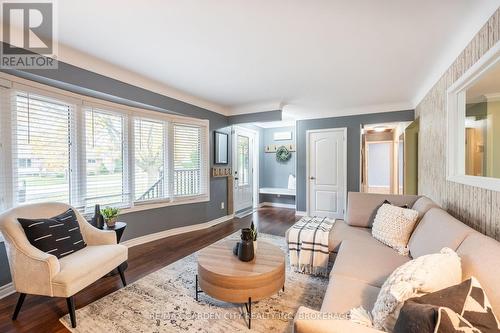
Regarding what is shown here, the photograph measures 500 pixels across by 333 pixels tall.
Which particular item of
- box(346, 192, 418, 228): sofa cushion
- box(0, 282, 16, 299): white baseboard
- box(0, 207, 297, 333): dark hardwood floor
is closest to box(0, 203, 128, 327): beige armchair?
box(0, 207, 297, 333): dark hardwood floor

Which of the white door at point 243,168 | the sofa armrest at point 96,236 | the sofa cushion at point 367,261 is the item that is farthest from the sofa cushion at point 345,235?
the white door at point 243,168

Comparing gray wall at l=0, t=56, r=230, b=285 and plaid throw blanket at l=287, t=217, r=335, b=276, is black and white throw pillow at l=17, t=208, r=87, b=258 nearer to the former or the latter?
gray wall at l=0, t=56, r=230, b=285

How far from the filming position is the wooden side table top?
1.62 m

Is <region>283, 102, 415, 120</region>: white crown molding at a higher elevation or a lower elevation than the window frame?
higher

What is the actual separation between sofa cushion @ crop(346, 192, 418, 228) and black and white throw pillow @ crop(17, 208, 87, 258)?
297 cm

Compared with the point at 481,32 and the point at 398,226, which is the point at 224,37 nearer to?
the point at 481,32

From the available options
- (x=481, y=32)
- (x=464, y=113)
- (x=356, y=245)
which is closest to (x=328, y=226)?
(x=356, y=245)

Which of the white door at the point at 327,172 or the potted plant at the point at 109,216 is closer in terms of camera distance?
the potted plant at the point at 109,216

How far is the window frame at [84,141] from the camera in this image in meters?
2.12

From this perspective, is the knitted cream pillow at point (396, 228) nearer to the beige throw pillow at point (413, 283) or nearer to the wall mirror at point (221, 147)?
the beige throw pillow at point (413, 283)

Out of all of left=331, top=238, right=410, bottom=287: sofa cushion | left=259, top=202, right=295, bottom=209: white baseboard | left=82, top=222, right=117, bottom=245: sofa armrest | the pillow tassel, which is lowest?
A: left=259, top=202, right=295, bottom=209: white baseboard

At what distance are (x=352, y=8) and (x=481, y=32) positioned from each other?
101 centimetres

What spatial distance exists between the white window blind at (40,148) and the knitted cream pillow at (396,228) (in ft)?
11.5

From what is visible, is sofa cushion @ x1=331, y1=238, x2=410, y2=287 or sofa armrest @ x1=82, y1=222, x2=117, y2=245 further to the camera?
sofa armrest @ x1=82, y1=222, x2=117, y2=245
